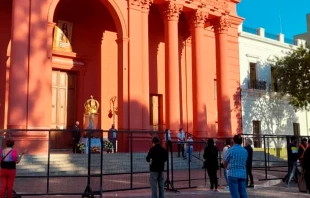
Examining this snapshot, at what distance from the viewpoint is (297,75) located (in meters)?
26.3

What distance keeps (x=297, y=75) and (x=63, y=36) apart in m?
16.3

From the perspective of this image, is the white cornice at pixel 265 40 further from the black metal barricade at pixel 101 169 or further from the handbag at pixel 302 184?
the handbag at pixel 302 184

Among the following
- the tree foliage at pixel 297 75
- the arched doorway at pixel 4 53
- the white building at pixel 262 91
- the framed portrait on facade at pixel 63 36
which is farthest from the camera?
the white building at pixel 262 91

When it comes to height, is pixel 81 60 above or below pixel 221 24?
below

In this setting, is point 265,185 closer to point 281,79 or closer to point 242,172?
point 242,172

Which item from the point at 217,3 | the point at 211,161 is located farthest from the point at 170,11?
the point at 211,161

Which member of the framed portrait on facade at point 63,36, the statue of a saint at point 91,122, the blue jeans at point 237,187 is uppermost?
the framed portrait on facade at point 63,36

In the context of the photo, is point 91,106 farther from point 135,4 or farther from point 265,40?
point 265,40

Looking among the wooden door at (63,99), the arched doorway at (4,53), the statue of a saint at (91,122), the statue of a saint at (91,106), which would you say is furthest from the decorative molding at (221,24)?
the arched doorway at (4,53)

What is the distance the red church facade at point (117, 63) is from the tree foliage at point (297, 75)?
11.9 ft

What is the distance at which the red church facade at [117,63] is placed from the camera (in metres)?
15.8

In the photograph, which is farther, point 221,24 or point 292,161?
point 221,24

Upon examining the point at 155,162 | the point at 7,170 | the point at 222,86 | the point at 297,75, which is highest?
the point at 297,75

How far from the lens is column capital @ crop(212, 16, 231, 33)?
23.8m
